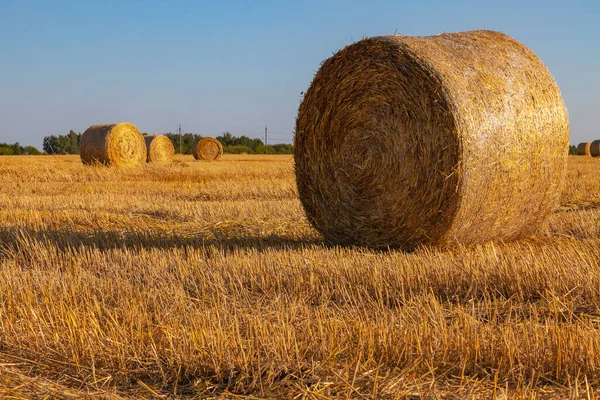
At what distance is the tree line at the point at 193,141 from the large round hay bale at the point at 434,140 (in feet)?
114

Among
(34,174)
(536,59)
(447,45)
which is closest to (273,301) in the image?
(447,45)

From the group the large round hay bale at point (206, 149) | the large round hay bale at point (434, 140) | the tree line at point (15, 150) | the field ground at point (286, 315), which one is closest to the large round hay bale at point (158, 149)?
the large round hay bale at point (206, 149)

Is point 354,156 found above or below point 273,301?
above

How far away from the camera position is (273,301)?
16.1ft

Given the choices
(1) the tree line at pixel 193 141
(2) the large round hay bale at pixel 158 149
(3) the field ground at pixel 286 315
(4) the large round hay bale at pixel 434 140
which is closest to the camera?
(3) the field ground at pixel 286 315

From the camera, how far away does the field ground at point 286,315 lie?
3453 millimetres

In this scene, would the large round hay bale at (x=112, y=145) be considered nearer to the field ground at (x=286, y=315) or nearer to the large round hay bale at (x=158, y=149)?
the large round hay bale at (x=158, y=149)

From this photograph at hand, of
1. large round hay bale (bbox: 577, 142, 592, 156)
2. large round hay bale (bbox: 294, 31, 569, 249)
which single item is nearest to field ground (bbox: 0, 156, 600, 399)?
large round hay bale (bbox: 294, 31, 569, 249)

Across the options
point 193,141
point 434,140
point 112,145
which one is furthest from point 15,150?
point 434,140

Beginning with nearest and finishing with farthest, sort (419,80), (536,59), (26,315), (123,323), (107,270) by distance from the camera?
(123,323) < (26,315) < (107,270) < (419,80) < (536,59)

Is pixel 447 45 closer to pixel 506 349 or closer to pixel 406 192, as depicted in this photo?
pixel 406 192

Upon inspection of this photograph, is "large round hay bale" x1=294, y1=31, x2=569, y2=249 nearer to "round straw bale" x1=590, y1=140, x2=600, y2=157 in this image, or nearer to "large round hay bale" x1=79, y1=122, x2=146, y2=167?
"large round hay bale" x1=79, y1=122, x2=146, y2=167

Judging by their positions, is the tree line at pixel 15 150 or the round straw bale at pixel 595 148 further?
the tree line at pixel 15 150

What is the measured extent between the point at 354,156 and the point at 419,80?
117cm
